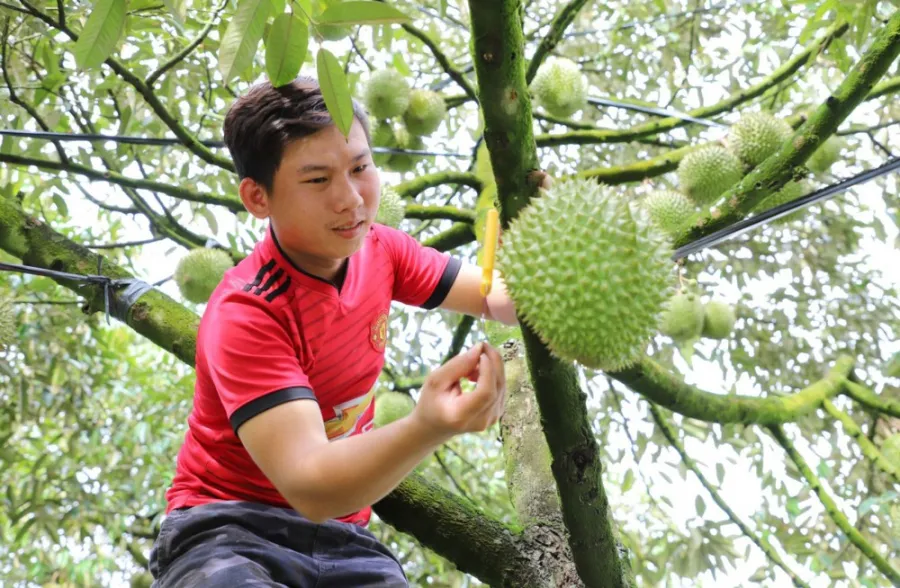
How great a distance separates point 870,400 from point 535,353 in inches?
79.8

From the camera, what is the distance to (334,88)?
0.99 meters

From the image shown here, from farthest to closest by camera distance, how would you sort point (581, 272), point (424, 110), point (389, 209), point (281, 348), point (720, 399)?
point (424, 110) < point (720, 399) < point (389, 209) < point (281, 348) < point (581, 272)

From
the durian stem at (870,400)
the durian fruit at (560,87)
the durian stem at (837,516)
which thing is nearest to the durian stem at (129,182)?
A: the durian fruit at (560,87)

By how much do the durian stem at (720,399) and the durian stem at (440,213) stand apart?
67 centimetres

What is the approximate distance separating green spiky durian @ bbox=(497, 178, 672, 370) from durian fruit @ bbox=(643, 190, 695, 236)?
4.00ft

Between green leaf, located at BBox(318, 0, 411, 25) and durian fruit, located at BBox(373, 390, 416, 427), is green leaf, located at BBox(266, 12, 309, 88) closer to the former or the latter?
green leaf, located at BBox(318, 0, 411, 25)

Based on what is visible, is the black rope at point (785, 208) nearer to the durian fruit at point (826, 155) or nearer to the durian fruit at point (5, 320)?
the durian fruit at point (826, 155)

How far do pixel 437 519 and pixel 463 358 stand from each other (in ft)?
2.58

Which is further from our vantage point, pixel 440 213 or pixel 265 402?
pixel 440 213

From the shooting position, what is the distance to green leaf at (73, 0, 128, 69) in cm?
102

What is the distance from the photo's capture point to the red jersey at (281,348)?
126 cm

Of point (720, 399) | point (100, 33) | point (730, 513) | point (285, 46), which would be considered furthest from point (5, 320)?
point (730, 513)

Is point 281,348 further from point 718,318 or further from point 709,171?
point 718,318

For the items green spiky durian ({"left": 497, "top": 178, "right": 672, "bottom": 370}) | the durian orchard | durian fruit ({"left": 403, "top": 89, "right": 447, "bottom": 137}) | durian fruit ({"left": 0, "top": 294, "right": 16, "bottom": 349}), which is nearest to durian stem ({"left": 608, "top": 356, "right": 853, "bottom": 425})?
the durian orchard
